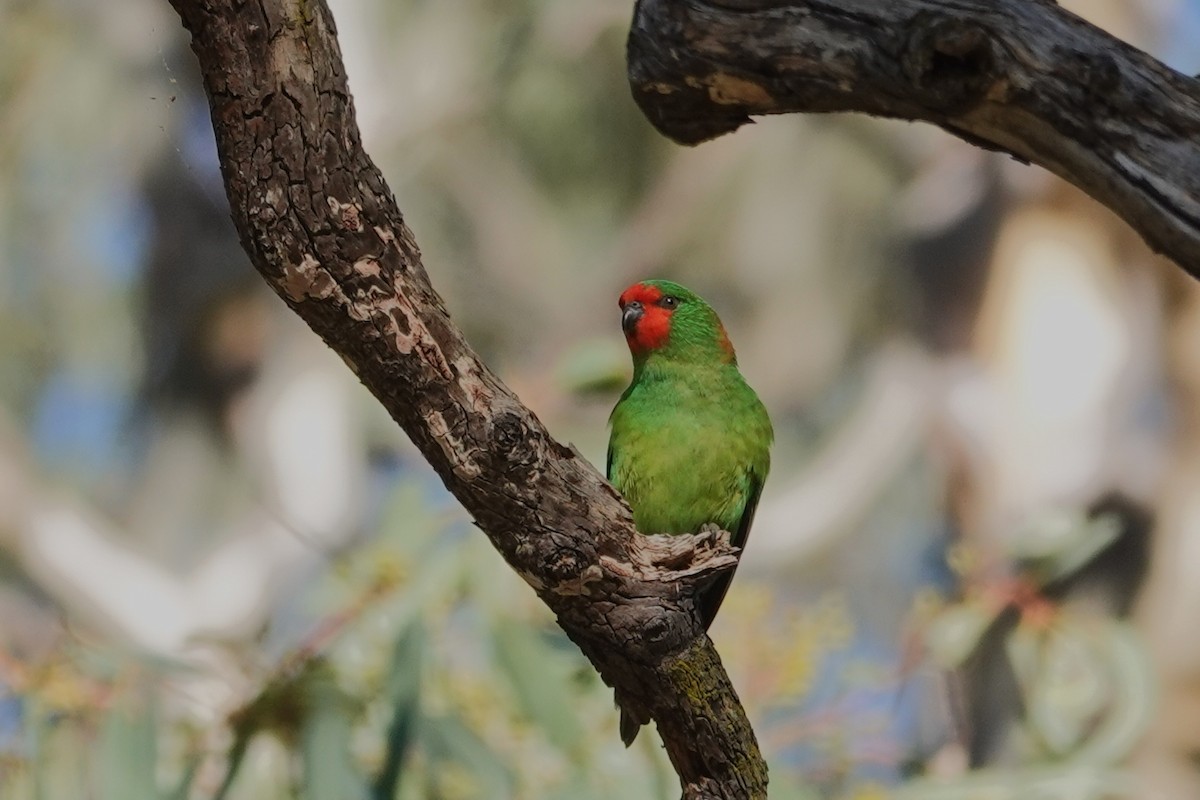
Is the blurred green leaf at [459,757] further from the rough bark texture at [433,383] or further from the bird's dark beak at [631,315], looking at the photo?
the rough bark texture at [433,383]

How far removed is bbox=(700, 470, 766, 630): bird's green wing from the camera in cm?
301

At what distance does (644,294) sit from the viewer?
3.29 m

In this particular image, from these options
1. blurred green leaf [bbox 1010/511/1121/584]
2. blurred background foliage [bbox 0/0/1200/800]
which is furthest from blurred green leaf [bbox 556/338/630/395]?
blurred green leaf [bbox 1010/511/1121/584]

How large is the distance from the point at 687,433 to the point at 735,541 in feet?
1.09

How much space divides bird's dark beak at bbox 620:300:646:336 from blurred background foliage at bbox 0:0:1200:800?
1.73 metres

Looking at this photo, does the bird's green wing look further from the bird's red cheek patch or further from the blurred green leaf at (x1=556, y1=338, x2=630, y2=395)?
the blurred green leaf at (x1=556, y1=338, x2=630, y2=395)

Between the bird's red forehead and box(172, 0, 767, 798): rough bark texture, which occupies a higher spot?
the bird's red forehead

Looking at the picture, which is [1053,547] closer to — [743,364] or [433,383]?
[743,364]

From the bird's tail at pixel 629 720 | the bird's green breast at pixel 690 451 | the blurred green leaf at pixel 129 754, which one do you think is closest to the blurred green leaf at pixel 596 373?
the bird's green breast at pixel 690 451

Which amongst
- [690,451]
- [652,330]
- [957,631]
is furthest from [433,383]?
[957,631]

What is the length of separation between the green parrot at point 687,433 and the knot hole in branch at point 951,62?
1134 millimetres

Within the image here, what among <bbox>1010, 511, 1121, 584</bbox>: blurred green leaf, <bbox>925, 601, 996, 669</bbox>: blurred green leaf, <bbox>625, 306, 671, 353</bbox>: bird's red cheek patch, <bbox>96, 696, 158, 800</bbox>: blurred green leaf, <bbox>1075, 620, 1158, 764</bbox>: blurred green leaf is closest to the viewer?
<bbox>625, 306, 671, 353</bbox>: bird's red cheek patch

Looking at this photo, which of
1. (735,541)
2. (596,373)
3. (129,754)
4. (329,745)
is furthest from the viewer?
(596,373)

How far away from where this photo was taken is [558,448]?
2029 millimetres
